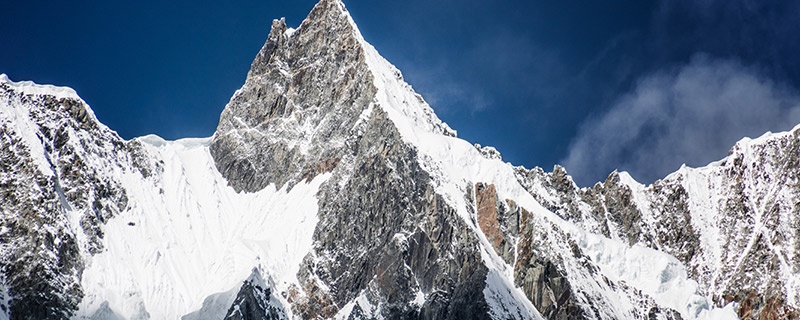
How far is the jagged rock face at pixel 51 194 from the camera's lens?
501 ft

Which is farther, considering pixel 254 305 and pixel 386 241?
pixel 386 241

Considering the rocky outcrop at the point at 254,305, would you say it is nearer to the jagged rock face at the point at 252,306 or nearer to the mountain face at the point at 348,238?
the jagged rock face at the point at 252,306

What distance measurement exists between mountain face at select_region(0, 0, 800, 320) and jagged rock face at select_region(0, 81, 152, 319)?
280 millimetres

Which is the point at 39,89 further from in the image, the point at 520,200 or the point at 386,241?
the point at 520,200

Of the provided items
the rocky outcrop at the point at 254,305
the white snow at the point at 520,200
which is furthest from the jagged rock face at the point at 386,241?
the white snow at the point at 520,200

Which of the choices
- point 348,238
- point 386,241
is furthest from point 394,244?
point 348,238

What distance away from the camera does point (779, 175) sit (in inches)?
7579

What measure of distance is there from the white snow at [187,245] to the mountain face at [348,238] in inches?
13.0

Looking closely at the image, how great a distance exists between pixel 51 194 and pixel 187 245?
2686cm

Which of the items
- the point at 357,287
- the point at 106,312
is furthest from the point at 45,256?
the point at 357,287

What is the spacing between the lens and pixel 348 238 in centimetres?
16475

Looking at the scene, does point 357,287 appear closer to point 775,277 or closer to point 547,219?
point 547,219

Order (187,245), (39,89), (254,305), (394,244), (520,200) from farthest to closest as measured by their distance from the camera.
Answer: (39,89) → (187,245) → (520,200) → (394,244) → (254,305)

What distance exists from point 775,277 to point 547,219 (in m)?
39.3
